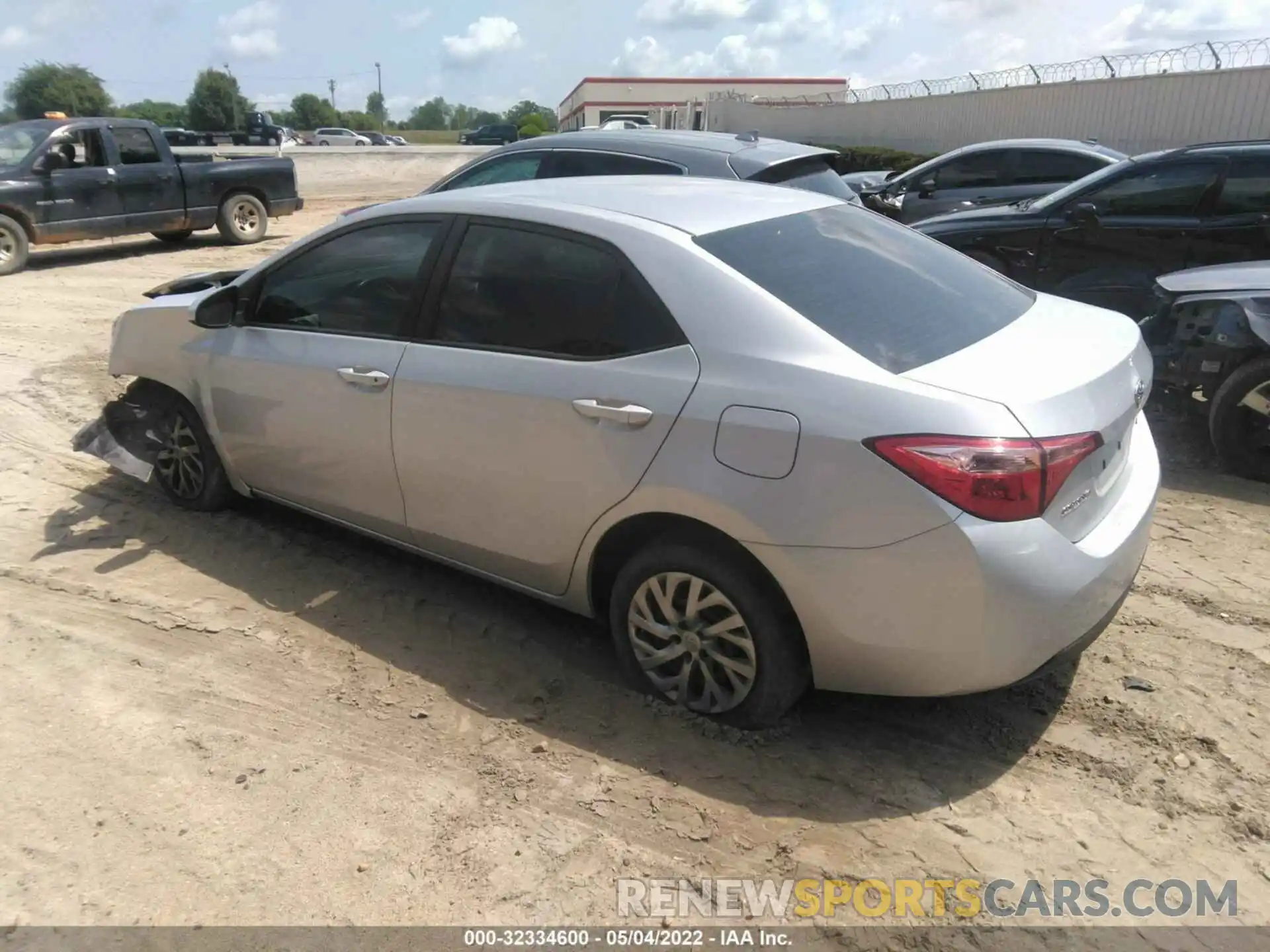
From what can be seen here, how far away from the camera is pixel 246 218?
15.3 metres

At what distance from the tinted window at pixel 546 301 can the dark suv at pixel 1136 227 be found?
5518 mm

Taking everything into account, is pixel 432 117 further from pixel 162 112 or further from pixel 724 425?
pixel 724 425

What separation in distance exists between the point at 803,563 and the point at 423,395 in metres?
1.59

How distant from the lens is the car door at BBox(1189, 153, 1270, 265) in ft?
24.1

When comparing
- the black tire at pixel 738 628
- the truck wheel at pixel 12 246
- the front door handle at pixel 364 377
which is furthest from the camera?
the truck wheel at pixel 12 246

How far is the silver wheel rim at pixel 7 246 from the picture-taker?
41.1ft

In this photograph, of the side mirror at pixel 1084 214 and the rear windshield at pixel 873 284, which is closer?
the rear windshield at pixel 873 284

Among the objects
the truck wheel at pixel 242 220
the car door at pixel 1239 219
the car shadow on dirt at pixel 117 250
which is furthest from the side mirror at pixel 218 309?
the truck wheel at pixel 242 220

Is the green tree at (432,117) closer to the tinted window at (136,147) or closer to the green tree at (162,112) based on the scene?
the green tree at (162,112)

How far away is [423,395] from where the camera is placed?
3662 millimetres

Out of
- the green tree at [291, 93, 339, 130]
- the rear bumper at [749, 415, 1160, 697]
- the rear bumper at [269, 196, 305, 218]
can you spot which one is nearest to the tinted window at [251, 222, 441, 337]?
the rear bumper at [749, 415, 1160, 697]

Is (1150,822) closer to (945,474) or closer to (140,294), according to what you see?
(945,474)

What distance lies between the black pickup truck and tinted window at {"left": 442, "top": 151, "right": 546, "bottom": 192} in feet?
25.9

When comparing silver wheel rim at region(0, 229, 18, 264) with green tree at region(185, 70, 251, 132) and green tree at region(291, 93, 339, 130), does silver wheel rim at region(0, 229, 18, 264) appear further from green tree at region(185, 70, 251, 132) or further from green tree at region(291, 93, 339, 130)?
green tree at region(291, 93, 339, 130)
